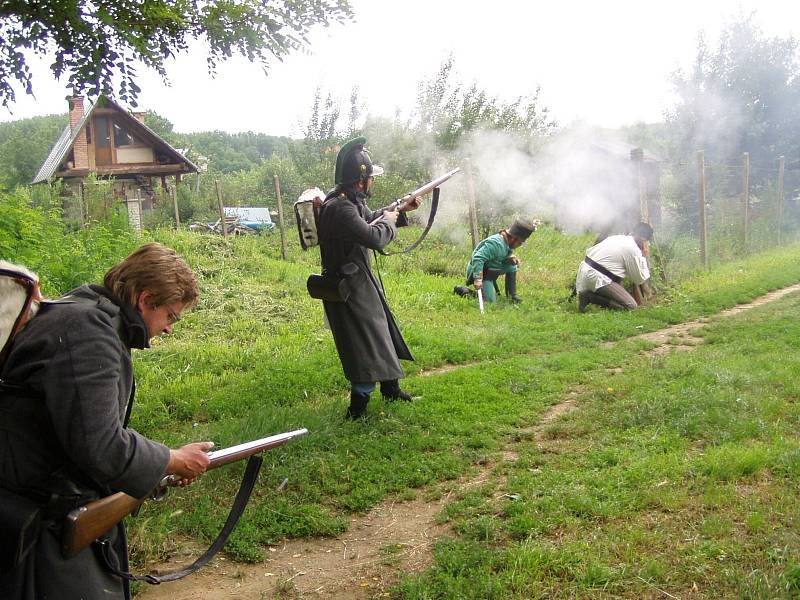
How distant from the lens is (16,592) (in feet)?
7.34

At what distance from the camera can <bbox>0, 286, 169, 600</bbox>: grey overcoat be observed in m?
2.24

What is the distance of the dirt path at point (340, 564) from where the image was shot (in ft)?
13.1

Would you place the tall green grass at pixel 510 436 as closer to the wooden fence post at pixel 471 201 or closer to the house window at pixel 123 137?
the wooden fence post at pixel 471 201

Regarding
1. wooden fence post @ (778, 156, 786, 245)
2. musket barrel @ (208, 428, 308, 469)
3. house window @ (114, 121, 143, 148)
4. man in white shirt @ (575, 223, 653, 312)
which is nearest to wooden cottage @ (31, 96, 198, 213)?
house window @ (114, 121, 143, 148)

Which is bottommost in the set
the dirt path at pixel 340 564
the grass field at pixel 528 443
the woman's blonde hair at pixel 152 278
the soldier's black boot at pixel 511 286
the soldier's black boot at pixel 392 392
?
the dirt path at pixel 340 564

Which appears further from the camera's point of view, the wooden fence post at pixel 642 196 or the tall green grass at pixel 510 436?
the wooden fence post at pixel 642 196

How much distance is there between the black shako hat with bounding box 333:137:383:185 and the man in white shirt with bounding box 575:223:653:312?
20.6 feet

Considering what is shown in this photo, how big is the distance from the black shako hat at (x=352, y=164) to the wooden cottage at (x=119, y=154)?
79.1 feet

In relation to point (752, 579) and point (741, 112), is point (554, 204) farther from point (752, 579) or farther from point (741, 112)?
point (752, 579)

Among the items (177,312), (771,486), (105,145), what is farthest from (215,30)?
(105,145)

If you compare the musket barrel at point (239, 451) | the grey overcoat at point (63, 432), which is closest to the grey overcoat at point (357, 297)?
the musket barrel at point (239, 451)

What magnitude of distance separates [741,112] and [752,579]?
23541mm

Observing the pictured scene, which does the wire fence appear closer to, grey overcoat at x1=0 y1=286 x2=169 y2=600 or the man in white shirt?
the man in white shirt

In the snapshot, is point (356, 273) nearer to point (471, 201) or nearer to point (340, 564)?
point (340, 564)
